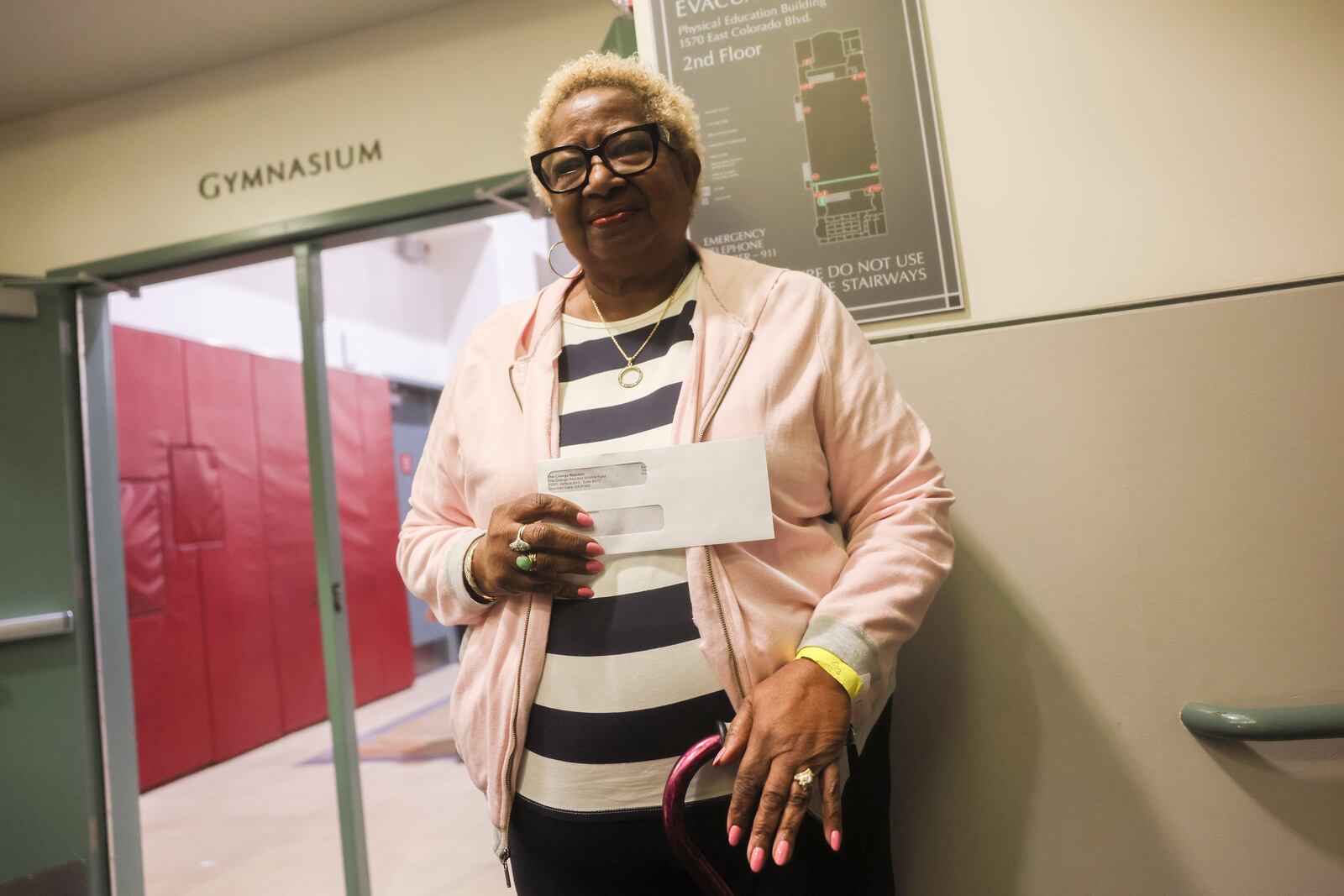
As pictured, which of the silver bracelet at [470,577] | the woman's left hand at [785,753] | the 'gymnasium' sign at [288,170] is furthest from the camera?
the 'gymnasium' sign at [288,170]

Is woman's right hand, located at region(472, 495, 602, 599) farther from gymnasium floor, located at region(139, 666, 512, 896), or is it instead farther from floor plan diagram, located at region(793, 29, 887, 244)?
gymnasium floor, located at region(139, 666, 512, 896)

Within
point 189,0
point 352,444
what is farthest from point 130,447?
point 189,0

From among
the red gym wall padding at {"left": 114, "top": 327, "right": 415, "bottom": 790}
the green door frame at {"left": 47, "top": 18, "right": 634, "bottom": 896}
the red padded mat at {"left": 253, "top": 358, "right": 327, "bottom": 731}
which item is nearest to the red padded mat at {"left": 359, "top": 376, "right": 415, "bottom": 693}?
the red gym wall padding at {"left": 114, "top": 327, "right": 415, "bottom": 790}

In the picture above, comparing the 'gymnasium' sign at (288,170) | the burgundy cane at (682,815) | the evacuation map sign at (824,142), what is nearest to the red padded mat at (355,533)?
the 'gymnasium' sign at (288,170)

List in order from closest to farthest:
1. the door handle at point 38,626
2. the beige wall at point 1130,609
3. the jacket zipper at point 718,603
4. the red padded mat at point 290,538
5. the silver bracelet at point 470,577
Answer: the jacket zipper at point 718,603, the silver bracelet at point 470,577, the beige wall at point 1130,609, the door handle at point 38,626, the red padded mat at point 290,538

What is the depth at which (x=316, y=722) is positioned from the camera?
5352mm

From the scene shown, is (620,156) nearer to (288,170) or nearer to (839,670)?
(839,670)

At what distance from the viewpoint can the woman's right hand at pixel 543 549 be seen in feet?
2.77

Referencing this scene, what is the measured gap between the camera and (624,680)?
0.86 metres

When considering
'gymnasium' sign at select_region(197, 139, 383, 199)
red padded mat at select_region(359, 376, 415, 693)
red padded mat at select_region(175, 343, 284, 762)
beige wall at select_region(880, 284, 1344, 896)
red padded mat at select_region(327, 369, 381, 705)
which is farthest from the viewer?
red padded mat at select_region(359, 376, 415, 693)

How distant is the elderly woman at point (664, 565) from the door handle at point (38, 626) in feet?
8.19

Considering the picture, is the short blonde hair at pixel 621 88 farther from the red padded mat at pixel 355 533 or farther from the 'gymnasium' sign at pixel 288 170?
the red padded mat at pixel 355 533

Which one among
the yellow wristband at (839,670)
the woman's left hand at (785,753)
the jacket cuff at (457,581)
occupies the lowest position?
the woman's left hand at (785,753)

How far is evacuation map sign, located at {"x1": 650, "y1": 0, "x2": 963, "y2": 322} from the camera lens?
1209 mm
